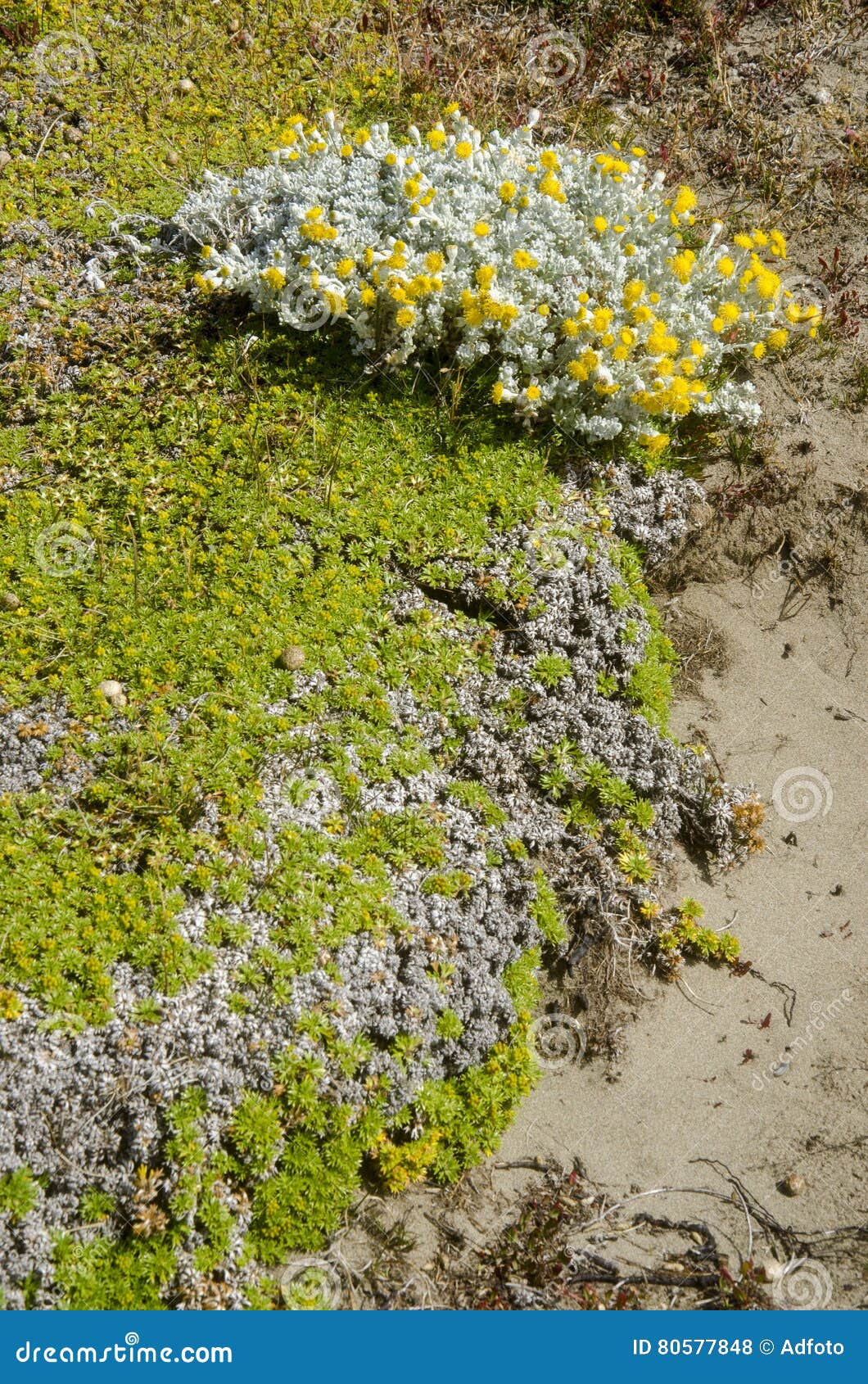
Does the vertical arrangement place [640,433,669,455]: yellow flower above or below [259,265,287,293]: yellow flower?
above

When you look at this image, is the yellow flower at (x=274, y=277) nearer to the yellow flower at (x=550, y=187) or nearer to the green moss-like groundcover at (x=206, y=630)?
the green moss-like groundcover at (x=206, y=630)

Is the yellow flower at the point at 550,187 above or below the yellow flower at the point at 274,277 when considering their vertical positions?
above

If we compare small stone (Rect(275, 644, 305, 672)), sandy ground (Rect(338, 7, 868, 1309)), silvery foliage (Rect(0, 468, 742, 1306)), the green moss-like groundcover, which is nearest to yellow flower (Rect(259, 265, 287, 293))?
the green moss-like groundcover

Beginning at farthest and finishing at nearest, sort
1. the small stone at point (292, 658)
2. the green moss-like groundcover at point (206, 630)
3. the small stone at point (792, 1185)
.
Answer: the small stone at point (292, 658), the small stone at point (792, 1185), the green moss-like groundcover at point (206, 630)

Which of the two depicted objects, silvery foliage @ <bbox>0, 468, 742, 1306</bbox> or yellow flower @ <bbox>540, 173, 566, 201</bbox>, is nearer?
silvery foliage @ <bbox>0, 468, 742, 1306</bbox>

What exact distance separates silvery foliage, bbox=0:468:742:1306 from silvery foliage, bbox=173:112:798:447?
664 mm

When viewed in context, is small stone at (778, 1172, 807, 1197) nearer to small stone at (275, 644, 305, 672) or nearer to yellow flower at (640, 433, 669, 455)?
small stone at (275, 644, 305, 672)

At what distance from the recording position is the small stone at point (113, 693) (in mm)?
4520

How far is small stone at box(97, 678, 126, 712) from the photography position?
178 inches

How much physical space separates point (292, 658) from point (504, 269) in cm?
288

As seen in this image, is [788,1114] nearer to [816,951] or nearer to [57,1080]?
[816,951]

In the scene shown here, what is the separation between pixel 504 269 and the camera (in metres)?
5.63

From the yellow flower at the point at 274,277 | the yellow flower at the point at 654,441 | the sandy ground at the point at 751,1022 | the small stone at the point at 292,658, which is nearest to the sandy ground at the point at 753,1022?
the sandy ground at the point at 751,1022

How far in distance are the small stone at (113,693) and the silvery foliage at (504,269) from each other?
2597 millimetres
